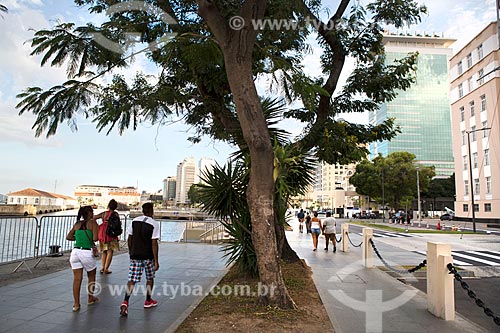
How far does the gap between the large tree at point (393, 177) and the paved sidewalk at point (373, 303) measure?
3723 centimetres

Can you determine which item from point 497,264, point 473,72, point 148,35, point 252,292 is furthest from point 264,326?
point 473,72

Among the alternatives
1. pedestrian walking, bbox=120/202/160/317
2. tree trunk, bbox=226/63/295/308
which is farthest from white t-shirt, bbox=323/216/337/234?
pedestrian walking, bbox=120/202/160/317

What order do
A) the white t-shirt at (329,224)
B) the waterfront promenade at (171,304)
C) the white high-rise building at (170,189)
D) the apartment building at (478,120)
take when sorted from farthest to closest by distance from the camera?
1. the white high-rise building at (170,189)
2. the apartment building at (478,120)
3. the white t-shirt at (329,224)
4. the waterfront promenade at (171,304)

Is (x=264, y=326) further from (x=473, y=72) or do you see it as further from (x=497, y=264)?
(x=473, y=72)

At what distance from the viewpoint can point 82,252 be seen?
544cm

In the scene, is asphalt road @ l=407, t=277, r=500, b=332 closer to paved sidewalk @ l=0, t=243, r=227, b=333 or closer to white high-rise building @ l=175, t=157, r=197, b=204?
paved sidewalk @ l=0, t=243, r=227, b=333

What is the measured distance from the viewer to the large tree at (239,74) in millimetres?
5117

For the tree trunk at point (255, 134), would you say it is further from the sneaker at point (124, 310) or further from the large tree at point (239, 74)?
the sneaker at point (124, 310)

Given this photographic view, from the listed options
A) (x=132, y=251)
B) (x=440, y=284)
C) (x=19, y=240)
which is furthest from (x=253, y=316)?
(x=19, y=240)

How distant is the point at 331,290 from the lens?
23.0ft

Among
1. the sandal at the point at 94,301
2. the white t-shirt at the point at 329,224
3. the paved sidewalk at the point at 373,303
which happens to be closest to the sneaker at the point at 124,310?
the sandal at the point at 94,301

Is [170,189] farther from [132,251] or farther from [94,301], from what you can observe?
[132,251]

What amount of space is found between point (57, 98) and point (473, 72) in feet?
160

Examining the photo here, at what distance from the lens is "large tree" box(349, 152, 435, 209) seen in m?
45.2
